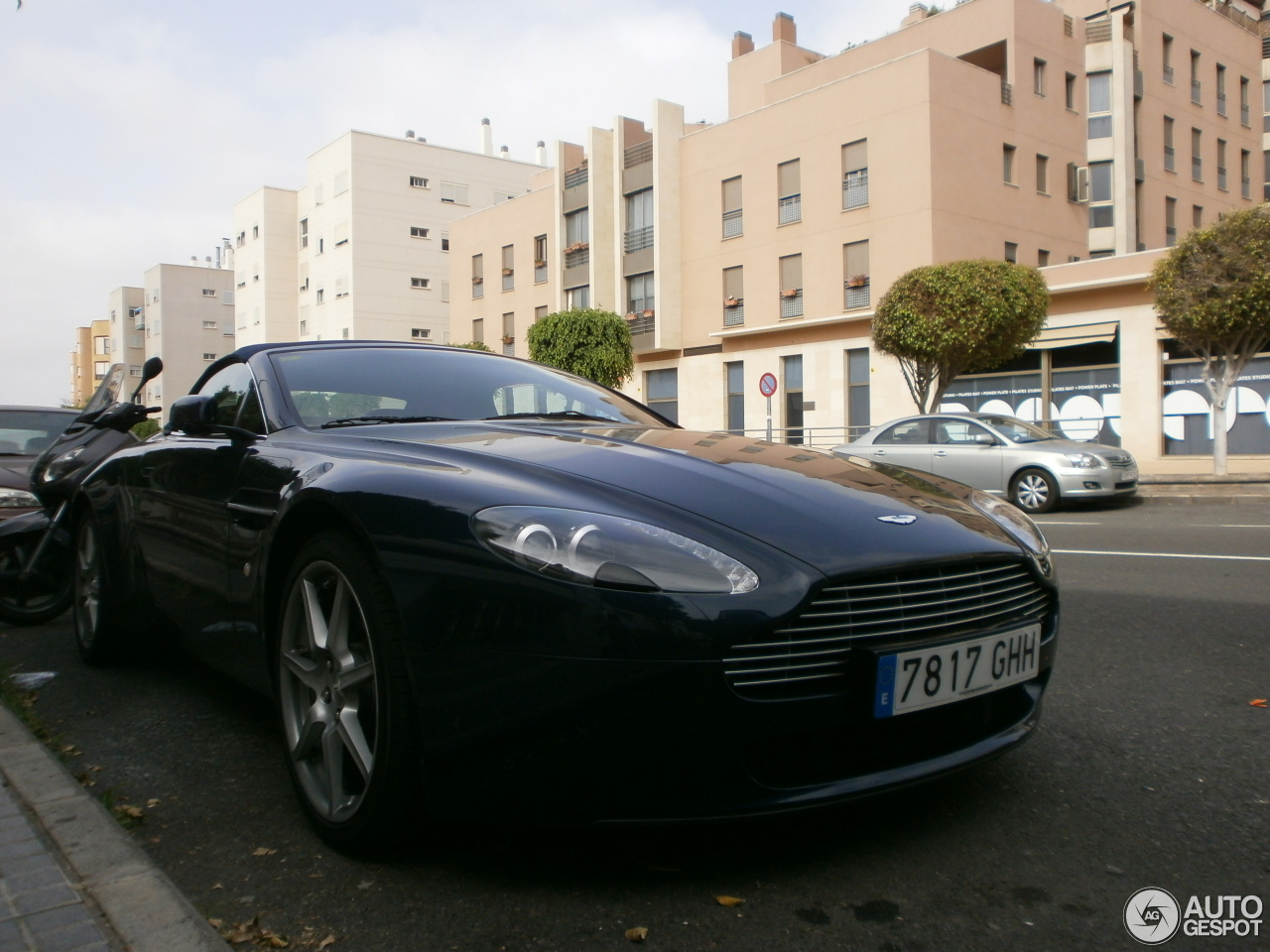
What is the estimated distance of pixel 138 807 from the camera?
9.58 ft

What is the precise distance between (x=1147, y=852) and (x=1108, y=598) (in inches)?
155

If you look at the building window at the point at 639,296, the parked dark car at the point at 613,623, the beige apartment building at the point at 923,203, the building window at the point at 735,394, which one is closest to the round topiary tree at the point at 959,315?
the beige apartment building at the point at 923,203

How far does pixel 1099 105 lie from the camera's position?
111 feet

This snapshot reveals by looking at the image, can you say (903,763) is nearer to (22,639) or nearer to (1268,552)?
(22,639)

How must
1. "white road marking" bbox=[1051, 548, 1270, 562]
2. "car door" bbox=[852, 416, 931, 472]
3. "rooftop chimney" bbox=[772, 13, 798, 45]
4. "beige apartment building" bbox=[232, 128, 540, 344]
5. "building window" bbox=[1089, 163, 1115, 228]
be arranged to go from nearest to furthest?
"white road marking" bbox=[1051, 548, 1270, 562] → "car door" bbox=[852, 416, 931, 472] → "building window" bbox=[1089, 163, 1115, 228] → "rooftop chimney" bbox=[772, 13, 798, 45] → "beige apartment building" bbox=[232, 128, 540, 344]

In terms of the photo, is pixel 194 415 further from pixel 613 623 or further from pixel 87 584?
pixel 613 623

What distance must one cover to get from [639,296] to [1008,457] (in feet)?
82.0

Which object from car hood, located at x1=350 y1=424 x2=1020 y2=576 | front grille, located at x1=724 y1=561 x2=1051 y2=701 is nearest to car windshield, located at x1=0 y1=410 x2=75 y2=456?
car hood, located at x1=350 y1=424 x2=1020 y2=576

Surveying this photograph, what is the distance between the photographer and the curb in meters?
2.10

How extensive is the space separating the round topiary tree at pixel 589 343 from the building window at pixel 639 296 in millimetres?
2379

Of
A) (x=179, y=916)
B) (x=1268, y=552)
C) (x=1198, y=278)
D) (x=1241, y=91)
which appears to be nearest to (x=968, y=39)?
(x=1241, y=91)

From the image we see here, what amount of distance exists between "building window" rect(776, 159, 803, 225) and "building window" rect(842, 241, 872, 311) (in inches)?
89.9

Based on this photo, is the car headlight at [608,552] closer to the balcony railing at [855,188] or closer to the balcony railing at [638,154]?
the balcony railing at [855,188]

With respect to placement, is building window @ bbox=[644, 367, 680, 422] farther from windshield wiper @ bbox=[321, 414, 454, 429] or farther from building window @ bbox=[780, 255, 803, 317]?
windshield wiper @ bbox=[321, 414, 454, 429]
